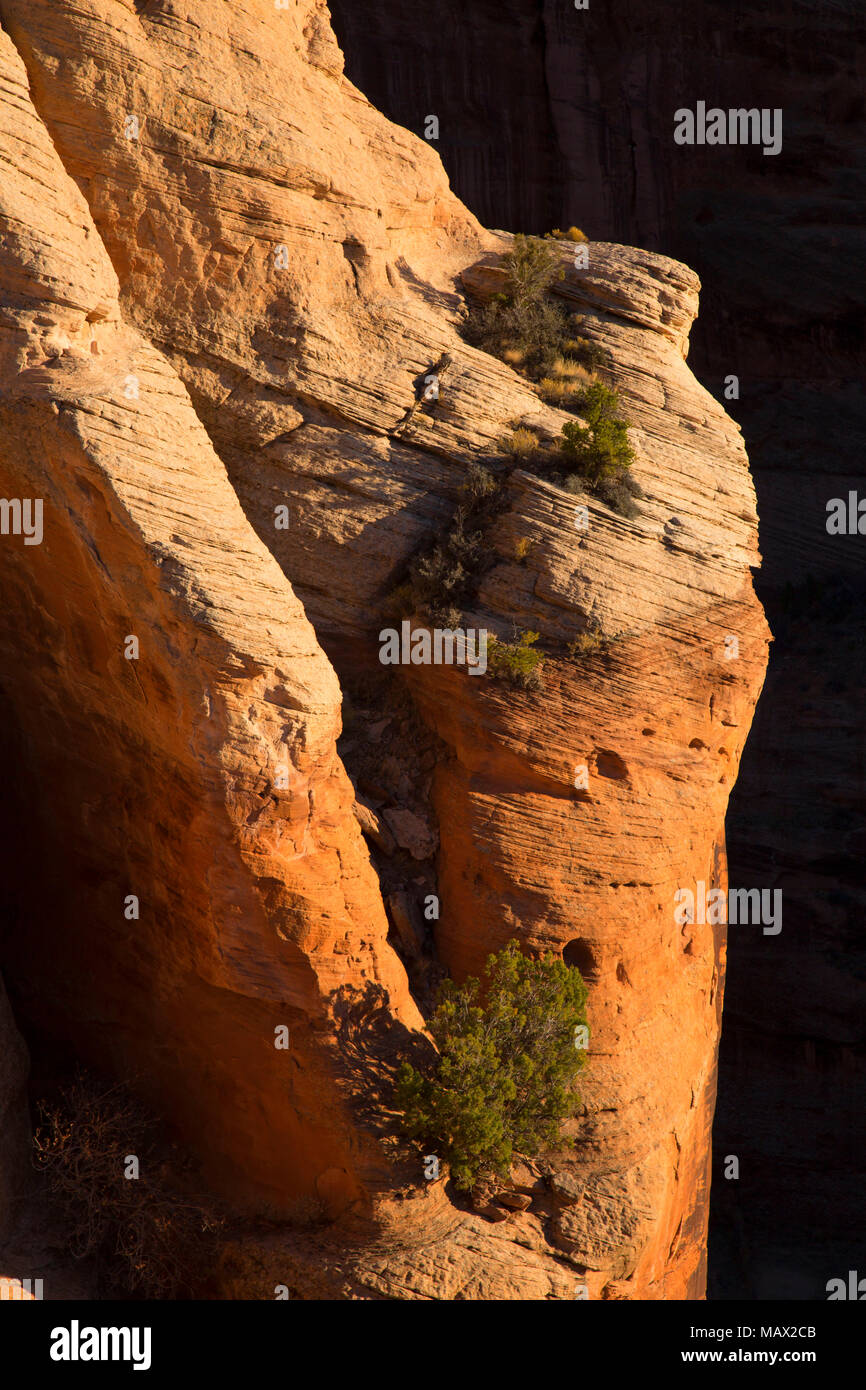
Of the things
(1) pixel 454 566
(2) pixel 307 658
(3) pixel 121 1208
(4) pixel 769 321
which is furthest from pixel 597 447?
(4) pixel 769 321

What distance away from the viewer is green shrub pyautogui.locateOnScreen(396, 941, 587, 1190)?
42.3 ft

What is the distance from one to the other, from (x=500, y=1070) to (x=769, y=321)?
26002 millimetres

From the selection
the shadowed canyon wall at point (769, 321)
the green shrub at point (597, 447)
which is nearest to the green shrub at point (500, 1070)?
the green shrub at point (597, 447)

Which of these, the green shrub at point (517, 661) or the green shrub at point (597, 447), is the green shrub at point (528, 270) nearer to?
the green shrub at point (597, 447)

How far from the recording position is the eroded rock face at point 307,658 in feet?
40.5

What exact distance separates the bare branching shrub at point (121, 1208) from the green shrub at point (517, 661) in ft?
20.0

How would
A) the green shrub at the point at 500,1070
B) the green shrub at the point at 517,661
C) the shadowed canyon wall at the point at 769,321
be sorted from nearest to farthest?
the green shrub at the point at 500,1070
the green shrub at the point at 517,661
the shadowed canyon wall at the point at 769,321

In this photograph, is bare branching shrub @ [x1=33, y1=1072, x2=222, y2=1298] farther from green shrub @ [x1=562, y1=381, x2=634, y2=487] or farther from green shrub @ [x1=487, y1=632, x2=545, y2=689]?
green shrub @ [x1=562, y1=381, x2=634, y2=487]

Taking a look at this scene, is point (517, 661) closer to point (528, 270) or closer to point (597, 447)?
point (597, 447)

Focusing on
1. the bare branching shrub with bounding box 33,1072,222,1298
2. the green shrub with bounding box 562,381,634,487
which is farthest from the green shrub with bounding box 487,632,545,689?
the bare branching shrub with bounding box 33,1072,222,1298

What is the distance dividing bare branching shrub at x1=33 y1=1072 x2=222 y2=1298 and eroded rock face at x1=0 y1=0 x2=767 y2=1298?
49 cm

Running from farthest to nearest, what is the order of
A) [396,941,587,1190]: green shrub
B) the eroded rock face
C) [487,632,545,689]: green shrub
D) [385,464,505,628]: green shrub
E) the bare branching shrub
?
1. [385,464,505,628]: green shrub
2. [487,632,545,689]: green shrub
3. the bare branching shrub
4. [396,941,587,1190]: green shrub
5. the eroded rock face

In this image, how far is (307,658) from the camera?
12539 mm

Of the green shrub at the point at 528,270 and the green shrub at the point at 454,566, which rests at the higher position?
the green shrub at the point at 528,270
